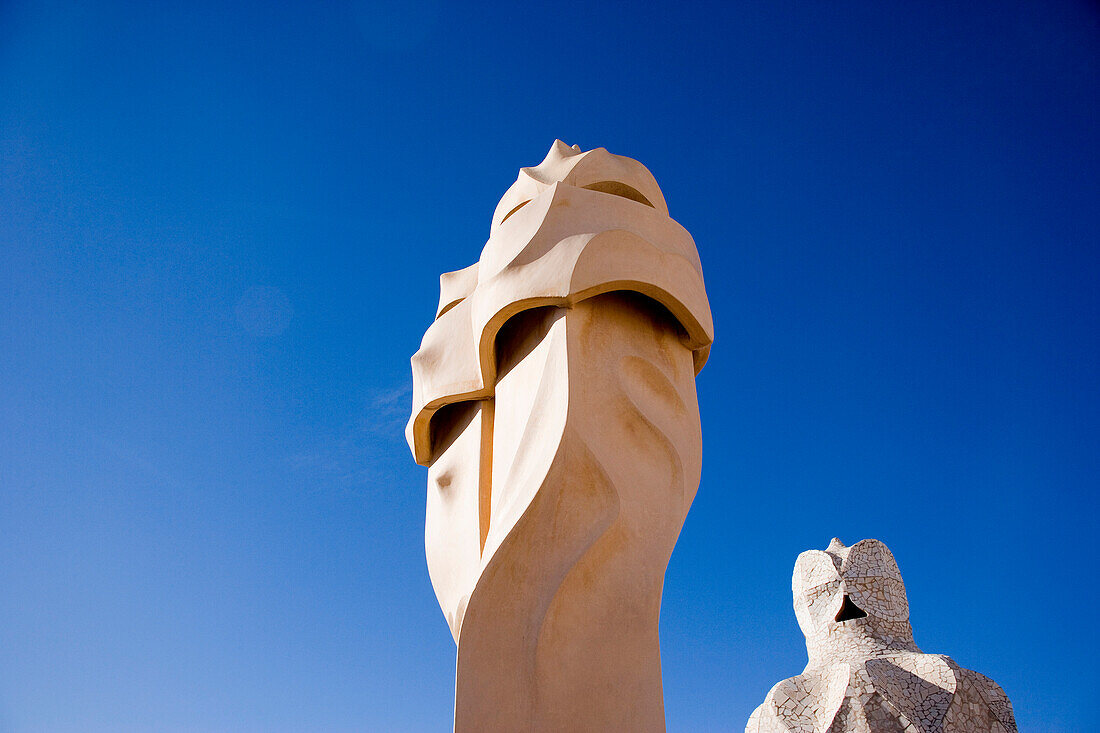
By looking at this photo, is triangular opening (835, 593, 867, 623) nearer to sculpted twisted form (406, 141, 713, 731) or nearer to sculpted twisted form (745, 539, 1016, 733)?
sculpted twisted form (745, 539, 1016, 733)

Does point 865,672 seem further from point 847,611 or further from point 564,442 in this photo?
point 564,442

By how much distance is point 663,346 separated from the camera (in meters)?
5.69

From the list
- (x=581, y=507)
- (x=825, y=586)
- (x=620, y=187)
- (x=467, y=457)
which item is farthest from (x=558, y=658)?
(x=825, y=586)

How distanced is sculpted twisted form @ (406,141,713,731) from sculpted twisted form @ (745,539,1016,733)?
4631 millimetres

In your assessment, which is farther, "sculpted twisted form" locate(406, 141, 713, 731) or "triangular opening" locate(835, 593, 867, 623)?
"triangular opening" locate(835, 593, 867, 623)

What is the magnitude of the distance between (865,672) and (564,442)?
562cm

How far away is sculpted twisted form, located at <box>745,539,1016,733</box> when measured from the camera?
8297mm

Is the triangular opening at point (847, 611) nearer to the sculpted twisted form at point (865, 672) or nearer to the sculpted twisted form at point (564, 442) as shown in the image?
the sculpted twisted form at point (865, 672)

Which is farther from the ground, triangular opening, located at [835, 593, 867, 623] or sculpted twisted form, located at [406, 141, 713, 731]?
triangular opening, located at [835, 593, 867, 623]

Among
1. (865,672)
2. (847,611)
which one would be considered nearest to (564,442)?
(865,672)

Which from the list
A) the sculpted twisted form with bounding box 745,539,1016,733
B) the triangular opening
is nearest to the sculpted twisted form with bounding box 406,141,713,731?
the sculpted twisted form with bounding box 745,539,1016,733

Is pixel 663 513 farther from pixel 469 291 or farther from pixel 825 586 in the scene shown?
pixel 825 586

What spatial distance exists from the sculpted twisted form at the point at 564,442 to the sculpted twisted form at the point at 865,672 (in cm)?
463

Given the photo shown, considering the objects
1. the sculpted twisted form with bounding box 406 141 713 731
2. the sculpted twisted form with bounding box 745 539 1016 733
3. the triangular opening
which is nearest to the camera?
the sculpted twisted form with bounding box 406 141 713 731
